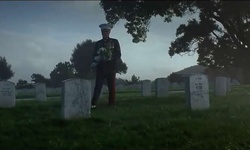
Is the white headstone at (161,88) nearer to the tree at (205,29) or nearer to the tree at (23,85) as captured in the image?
the tree at (205,29)

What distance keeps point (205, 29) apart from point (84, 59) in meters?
35.9

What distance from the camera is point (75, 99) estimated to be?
10.0 meters

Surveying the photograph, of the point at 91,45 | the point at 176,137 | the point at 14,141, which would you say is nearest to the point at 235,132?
the point at 176,137

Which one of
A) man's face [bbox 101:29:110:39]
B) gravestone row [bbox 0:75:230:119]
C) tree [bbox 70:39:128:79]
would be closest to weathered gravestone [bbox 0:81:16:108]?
gravestone row [bbox 0:75:230:119]

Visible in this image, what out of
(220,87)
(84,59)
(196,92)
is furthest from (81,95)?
(84,59)

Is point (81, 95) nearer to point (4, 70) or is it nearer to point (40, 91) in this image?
point (40, 91)

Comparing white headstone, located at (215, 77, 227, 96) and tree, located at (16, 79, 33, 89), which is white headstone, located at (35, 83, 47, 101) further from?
tree, located at (16, 79, 33, 89)

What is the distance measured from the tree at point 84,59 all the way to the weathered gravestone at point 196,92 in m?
52.2

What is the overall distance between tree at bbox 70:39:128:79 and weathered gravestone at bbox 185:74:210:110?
5216 cm

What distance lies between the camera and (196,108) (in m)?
11.6

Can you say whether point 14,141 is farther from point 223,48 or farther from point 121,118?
point 223,48

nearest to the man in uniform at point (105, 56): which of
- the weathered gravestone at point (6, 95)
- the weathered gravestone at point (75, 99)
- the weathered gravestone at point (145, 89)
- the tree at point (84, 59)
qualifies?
the weathered gravestone at point (75, 99)

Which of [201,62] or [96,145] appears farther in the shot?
[201,62]

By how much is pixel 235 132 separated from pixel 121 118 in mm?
2987
